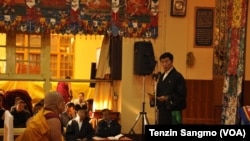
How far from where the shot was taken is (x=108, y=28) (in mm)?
7770

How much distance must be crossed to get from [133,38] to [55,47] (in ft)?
7.86

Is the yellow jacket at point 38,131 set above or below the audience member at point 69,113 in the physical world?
above

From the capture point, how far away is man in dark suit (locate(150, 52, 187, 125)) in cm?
526

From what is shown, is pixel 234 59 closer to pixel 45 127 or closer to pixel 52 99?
pixel 52 99

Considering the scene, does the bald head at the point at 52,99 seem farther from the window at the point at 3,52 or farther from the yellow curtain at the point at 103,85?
the yellow curtain at the point at 103,85

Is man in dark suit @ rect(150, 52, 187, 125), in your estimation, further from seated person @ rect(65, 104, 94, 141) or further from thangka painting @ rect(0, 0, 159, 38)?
thangka painting @ rect(0, 0, 159, 38)

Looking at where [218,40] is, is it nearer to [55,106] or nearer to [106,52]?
[106,52]

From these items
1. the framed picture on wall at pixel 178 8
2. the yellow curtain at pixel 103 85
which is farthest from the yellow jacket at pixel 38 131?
the framed picture on wall at pixel 178 8

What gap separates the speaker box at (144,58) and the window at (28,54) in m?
1.66

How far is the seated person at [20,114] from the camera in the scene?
23.3ft

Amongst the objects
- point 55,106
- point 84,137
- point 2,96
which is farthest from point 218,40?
point 55,106

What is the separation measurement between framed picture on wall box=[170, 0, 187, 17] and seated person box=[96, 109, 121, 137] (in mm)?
2199

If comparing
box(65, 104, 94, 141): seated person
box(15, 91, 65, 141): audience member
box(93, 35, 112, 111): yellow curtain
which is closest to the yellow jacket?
box(15, 91, 65, 141): audience member

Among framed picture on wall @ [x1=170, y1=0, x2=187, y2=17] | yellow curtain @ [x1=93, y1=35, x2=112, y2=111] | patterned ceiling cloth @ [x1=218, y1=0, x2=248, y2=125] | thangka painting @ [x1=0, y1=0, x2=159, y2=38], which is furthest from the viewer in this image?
yellow curtain @ [x1=93, y1=35, x2=112, y2=111]
